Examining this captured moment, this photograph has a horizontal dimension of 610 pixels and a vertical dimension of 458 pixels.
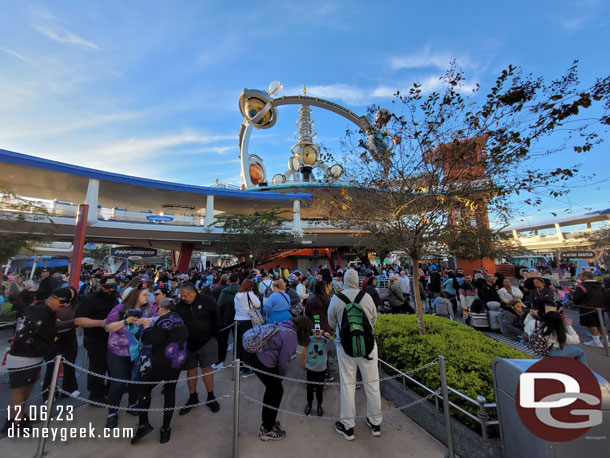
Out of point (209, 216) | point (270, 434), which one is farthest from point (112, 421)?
point (209, 216)

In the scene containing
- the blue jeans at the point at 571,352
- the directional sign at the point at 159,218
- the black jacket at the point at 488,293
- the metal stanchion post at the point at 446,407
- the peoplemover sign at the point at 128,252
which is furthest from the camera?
the directional sign at the point at 159,218

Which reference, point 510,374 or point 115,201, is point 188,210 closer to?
point 115,201

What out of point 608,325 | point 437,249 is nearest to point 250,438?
point 437,249

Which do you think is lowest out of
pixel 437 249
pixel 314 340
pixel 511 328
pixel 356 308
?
pixel 511 328

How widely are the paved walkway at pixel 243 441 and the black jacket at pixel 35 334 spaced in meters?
0.99

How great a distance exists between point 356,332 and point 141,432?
9.41 feet

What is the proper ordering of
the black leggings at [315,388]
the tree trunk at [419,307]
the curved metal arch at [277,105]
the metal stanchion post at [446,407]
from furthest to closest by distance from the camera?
the curved metal arch at [277,105] < the tree trunk at [419,307] < the black leggings at [315,388] < the metal stanchion post at [446,407]

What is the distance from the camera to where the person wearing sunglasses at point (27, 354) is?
3.23m

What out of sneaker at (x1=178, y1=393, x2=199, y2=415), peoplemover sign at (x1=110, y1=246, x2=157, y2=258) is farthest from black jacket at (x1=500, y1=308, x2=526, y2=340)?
peoplemover sign at (x1=110, y1=246, x2=157, y2=258)

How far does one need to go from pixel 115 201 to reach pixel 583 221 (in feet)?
231

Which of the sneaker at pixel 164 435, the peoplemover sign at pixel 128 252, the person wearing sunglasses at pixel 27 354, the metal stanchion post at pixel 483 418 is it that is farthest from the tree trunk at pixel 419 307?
the peoplemover sign at pixel 128 252

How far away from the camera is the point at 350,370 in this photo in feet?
10.7

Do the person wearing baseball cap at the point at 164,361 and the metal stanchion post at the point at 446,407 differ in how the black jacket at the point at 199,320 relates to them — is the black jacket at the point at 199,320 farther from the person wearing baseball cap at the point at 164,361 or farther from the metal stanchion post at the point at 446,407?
the metal stanchion post at the point at 446,407

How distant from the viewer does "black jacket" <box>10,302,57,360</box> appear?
10.7 ft
